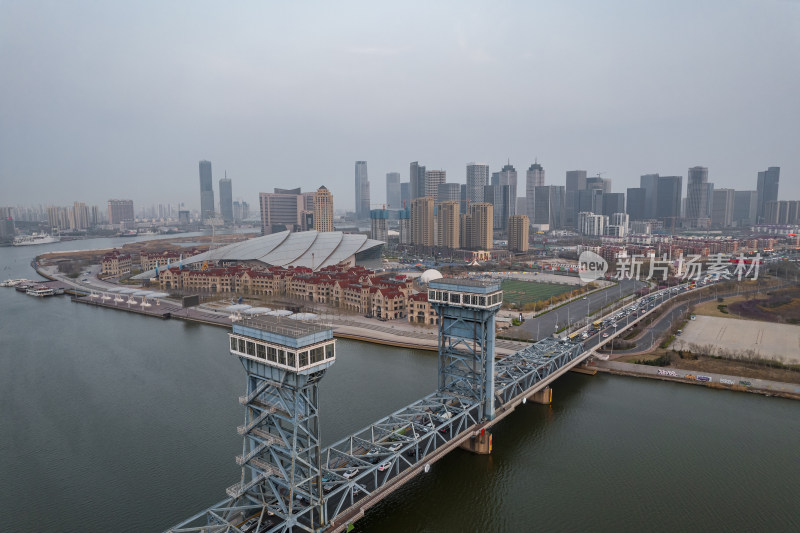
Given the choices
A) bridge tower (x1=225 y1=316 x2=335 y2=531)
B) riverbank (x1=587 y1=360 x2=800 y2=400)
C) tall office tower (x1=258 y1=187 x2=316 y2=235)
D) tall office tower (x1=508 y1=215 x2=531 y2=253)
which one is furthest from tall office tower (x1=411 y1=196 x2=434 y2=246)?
bridge tower (x1=225 y1=316 x2=335 y2=531)

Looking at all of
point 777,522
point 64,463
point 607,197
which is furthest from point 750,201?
point 64,463

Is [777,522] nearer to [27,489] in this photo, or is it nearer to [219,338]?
[27,489]

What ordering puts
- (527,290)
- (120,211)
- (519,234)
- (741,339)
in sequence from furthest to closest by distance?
1. (120,211)
2. (519,234)
3. (527,290)
4. (741,339)

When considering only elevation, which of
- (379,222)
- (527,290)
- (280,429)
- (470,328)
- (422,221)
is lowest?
(527,290)

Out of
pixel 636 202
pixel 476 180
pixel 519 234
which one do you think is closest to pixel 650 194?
pixel 636 202

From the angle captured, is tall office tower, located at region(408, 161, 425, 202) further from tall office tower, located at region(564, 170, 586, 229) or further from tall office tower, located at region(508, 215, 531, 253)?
tall office tower, located at region(508, 215, 531, 253)

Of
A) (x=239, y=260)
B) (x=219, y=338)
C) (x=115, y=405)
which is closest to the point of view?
(x=115, y=405)

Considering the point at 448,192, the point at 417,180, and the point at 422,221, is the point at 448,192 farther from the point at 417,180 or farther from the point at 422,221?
the point at 422,221
